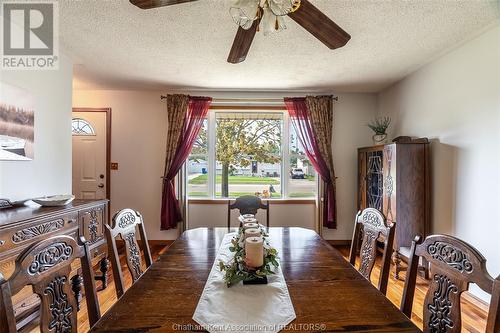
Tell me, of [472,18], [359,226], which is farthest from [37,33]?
[472,18]

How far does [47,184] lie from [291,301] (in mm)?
2509

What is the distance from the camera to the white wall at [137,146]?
382 cm

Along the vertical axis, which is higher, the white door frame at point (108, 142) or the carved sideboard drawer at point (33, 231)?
the white door frame at point (108, 142)

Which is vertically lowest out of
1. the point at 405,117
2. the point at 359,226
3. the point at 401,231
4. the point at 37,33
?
the point at 401,231

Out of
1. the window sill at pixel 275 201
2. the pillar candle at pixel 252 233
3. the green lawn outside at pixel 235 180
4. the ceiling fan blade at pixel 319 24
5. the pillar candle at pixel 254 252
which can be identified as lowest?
the window sill at pixel 275 201

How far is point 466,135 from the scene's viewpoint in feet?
7.62

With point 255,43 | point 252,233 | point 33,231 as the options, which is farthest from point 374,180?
point 33,231

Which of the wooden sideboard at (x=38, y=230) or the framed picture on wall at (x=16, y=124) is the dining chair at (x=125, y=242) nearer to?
the wooden sideboard at (x=38, y=230)

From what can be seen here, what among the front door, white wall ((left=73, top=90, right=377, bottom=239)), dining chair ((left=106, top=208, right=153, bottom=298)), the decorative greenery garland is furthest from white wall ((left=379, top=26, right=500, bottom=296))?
the front door

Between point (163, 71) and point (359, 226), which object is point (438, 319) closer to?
point (359, 226)

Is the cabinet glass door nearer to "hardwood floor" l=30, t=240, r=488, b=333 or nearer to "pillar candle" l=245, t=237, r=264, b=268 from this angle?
"hardwood floor" l=30, t=240, r=488, b=333

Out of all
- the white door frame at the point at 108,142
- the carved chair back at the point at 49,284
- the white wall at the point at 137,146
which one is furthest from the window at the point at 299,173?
the carved chair back at the point at 49,284

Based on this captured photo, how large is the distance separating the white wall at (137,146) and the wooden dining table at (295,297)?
2.58 m

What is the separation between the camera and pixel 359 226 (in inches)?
64.0
